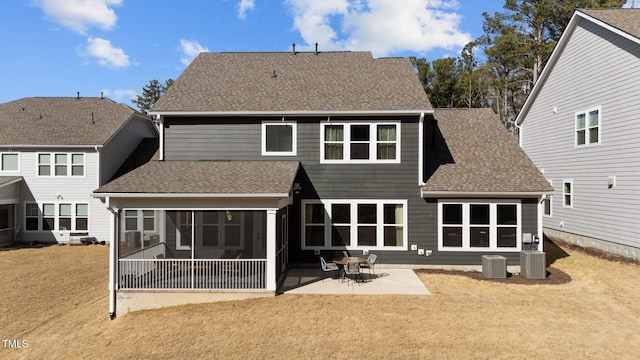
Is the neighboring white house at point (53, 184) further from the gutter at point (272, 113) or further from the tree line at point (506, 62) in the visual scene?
the tree line at point (506, 62)

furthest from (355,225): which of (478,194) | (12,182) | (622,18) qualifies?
(12,182)

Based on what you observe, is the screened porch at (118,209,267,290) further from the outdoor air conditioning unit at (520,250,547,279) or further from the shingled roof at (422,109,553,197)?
the outdoor air conditioning unit at (520,250,547,279)

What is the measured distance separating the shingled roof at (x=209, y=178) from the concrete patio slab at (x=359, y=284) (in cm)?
318

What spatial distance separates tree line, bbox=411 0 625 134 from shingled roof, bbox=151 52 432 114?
16.4m

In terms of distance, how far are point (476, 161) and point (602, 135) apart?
616 cm

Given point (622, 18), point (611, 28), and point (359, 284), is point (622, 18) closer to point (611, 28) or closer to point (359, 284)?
point (611, 28)

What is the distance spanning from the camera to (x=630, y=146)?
13664mm

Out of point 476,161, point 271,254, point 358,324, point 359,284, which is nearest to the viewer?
point 358,324

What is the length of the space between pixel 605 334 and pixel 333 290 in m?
6.57

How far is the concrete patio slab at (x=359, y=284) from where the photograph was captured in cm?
1040

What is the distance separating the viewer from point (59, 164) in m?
19.6

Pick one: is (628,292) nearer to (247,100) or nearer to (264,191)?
(264,191)

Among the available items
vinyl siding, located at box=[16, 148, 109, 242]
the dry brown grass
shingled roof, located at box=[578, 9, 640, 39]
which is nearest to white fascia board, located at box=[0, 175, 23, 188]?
vinyl siding, located at box=[16, 148, 109, 242]

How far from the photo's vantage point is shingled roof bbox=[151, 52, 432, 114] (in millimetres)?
13297
